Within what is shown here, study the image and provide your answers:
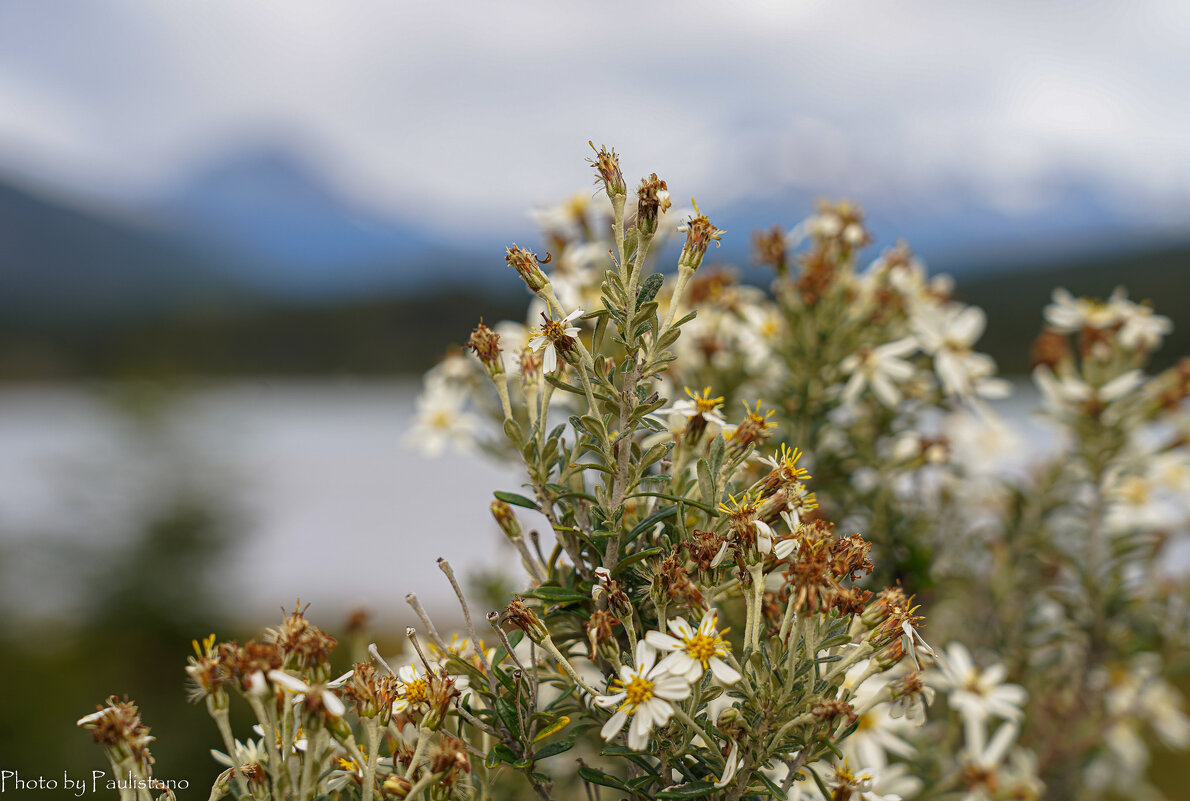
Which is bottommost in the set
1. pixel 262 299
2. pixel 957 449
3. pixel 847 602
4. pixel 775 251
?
pixel 847 602

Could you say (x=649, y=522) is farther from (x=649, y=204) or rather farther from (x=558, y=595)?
(x=649, y=204)

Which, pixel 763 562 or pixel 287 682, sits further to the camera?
pixel 763 562

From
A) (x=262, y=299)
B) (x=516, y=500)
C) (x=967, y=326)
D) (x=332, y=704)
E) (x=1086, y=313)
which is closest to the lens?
(x=332, y=704)

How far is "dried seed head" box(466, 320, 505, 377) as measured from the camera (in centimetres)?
137

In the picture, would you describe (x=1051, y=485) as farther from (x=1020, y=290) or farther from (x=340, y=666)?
(x=1020, y=290)

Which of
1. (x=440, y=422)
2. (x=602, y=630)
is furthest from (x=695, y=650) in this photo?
(x=440, y=422)

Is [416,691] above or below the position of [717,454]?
below

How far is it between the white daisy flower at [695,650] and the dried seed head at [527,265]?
57 cm

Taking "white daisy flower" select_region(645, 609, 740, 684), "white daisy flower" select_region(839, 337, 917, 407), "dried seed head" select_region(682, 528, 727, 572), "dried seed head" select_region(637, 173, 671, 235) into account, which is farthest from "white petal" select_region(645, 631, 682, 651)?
"white daisy flower" select_region(839, 337, 917, 407)

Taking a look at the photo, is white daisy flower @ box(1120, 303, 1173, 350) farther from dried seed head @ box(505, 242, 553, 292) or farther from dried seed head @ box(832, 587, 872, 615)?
dried seed head @ box(505, 242, 553, 292)

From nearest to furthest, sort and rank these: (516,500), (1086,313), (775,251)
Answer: (516,500), (775,251), (1086,313)

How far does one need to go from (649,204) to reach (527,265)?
227mm

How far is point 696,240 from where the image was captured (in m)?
1.24

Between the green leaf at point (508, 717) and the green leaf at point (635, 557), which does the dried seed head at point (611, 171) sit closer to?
the green leaf at point (635, 557)
